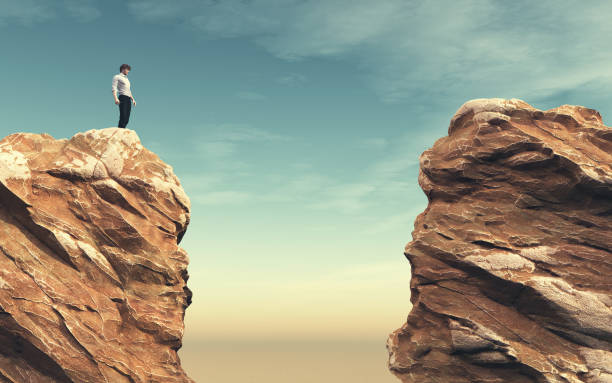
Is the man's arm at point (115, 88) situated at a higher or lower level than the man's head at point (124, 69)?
lower

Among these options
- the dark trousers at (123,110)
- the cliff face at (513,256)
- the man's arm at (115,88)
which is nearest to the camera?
the cliff face at (513,256)

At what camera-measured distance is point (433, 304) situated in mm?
29453

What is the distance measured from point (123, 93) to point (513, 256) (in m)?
24.6

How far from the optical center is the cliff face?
27.1 meters

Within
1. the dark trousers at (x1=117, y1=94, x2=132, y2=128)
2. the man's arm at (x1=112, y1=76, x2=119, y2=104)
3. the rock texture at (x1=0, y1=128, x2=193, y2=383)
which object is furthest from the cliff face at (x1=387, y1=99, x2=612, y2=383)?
the man's arm at (x1=112, y1=76, x2=119, y2=104)

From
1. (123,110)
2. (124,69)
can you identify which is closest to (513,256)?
(123,110)

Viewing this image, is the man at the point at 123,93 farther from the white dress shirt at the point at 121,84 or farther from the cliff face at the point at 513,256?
the cliff face at the point at 513,256

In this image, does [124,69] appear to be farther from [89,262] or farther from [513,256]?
[513,256]

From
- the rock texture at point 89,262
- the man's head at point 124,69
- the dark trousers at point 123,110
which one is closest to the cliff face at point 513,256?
the rock texture at point 89,262

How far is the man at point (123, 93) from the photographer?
33094 millimetres

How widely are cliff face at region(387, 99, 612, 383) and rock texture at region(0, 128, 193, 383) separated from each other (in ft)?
44.6

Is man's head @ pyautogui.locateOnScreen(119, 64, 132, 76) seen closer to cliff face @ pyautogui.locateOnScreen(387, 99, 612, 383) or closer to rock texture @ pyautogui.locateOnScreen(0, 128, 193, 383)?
rock texture @ pyautogui.locateOnScreen(0, 128, 193, 383)

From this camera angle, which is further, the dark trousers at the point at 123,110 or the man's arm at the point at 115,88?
the dark trousers at the point at 123,110

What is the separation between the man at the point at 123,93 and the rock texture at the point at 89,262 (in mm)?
1422
